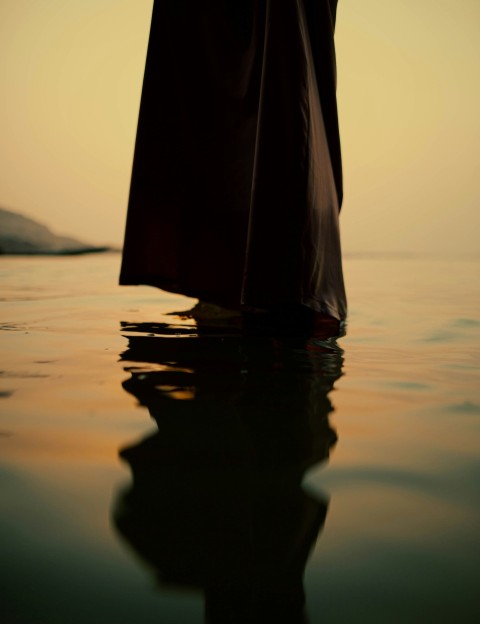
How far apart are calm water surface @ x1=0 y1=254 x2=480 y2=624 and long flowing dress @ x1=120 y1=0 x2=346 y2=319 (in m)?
0.28

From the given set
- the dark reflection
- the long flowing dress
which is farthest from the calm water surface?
the long flowing dress

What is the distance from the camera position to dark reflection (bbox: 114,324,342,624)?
35cm

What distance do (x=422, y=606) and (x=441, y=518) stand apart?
12cm

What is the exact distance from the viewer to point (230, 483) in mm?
501

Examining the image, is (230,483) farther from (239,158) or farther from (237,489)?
(239,158)

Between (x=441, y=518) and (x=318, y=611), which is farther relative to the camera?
(x=441, y=518)

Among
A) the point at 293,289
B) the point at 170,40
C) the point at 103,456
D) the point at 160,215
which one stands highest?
the point at 170,40

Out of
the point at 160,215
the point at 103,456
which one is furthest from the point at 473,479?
the point at 160,215

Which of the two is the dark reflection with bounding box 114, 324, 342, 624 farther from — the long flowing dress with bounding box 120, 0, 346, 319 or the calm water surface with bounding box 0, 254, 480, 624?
the long flowing dress with bounding box 120, 0, 346, 319

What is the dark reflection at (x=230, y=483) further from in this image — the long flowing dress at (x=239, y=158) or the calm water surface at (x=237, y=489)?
the long flowing dress at (x=239, y=158)

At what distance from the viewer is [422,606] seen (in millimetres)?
331

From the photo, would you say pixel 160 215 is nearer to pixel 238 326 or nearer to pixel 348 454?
pixel 238 326

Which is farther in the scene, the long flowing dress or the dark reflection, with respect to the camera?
the long flowing dress

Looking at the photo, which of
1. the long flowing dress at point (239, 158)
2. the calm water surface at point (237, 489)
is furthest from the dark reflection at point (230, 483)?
the long flowing dress at point (239, 158)
